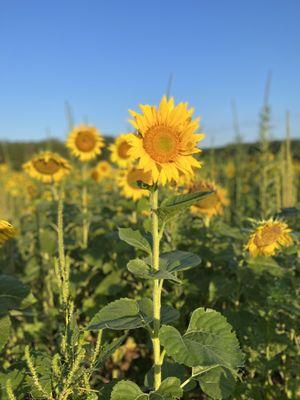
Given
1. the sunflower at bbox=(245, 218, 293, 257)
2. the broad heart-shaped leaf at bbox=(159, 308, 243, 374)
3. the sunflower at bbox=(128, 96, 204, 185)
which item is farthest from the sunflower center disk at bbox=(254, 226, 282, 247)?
the broad heart-shaped leaf at bbox=(159, 308, 243, 374)

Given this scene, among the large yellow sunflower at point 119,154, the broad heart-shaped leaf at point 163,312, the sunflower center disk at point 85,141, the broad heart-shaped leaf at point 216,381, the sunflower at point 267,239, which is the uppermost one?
the sunflower center disk at point 85,141

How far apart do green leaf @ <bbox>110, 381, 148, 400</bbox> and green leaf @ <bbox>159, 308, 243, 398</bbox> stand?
0.21 m

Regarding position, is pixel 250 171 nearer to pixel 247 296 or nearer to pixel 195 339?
pixel 247 296

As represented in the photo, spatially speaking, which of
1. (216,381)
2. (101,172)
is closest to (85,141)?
(101,172)

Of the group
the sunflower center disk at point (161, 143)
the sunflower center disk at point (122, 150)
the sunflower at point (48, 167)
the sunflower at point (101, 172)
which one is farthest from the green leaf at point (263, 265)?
the sunflower at point (101, 172)

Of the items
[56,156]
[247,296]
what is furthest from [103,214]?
[247,296]

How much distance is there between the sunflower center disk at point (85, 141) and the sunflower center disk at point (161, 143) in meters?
2.92

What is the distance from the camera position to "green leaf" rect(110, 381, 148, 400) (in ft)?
5.07

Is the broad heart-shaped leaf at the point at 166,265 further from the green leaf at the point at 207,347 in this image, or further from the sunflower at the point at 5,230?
the sunflower at the point at 5,230

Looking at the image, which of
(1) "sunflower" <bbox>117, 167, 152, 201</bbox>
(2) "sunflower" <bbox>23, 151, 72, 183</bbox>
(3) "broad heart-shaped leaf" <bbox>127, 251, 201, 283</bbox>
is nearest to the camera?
(3) "broad heart-shaped leaf" <bbox>127, 251, 201, 283</bbox>

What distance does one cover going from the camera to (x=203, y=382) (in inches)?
67.1

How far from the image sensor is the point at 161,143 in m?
1.90

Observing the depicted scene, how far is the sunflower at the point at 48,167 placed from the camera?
13.4ft

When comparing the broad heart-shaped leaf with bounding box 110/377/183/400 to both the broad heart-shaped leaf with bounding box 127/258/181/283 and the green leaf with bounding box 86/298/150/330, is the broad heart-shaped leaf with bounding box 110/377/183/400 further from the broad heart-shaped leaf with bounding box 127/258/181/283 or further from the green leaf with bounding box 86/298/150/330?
the broad heart-shaped leaf with bounding box 127/258/181/283
